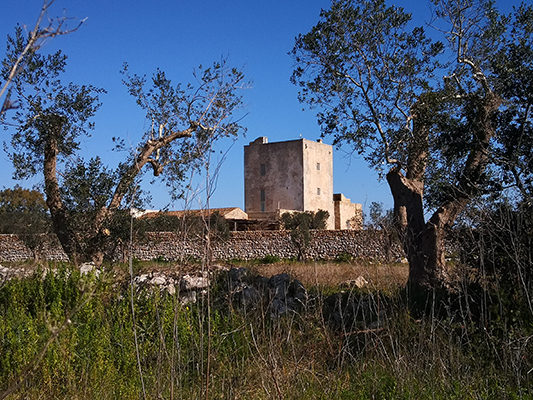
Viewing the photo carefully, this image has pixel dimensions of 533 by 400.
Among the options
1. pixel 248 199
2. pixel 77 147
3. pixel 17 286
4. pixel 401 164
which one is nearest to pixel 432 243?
pixel 401 164

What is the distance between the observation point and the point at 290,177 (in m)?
40.0

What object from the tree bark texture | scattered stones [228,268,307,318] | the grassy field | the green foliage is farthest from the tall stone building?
the grassy field

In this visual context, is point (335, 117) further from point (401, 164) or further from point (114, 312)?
point (114, 312)

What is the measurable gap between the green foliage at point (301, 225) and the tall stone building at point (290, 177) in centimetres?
607

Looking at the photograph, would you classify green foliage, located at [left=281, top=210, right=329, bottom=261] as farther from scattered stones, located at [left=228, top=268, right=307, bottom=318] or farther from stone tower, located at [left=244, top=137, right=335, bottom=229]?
scattered stones, located at [left=228, top=268, right=307, bottom=318]

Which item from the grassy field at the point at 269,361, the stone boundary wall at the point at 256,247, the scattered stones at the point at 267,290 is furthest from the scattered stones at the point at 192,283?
the stone boundary wall at the point at 256,247

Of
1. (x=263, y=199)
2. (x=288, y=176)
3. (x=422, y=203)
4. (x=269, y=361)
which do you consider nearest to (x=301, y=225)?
(x=422, y=203)

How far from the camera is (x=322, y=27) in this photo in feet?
34.2

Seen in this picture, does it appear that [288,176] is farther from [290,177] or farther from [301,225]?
[301,225]

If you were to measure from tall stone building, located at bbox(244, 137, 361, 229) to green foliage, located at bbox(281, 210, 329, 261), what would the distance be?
6070 millimetres

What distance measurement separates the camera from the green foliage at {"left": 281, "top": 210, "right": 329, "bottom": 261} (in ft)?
74.6

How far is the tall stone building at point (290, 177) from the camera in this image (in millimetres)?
39500

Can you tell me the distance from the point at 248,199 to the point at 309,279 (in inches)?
1258

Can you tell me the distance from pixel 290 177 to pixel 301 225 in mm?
15683
